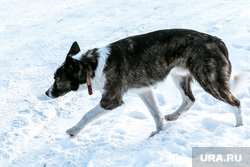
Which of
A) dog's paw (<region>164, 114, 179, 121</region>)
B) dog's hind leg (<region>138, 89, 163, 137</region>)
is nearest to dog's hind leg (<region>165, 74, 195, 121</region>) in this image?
dog's paw (<region>164, 114, 179, 121</region>)

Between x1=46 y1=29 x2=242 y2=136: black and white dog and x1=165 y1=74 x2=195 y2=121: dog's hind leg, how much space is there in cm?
37

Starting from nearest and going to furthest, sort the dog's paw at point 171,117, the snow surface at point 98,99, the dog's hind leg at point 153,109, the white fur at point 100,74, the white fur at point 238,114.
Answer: the snow surface at point 98,99 → the white fur at point 238,114 → the white fur at point 100,74 → the dog's hind leg at point 153,109 → the dog's paw at point 171,117

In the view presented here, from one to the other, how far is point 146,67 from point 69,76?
111 centimetres

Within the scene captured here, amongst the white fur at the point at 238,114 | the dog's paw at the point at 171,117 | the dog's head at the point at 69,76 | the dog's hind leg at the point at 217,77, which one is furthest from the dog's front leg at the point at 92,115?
the white fur at the point at 238,114

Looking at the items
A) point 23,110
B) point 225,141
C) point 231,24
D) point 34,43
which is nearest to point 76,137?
point 23,110

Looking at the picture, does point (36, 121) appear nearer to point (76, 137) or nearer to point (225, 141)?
point (76, 137)

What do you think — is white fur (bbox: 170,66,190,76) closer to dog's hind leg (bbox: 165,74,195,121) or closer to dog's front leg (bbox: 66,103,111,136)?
dog's hind leg (bbox: 165,74,195,121)

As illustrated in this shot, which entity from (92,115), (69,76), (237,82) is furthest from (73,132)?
(237,82)

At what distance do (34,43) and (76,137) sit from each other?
4195 mm

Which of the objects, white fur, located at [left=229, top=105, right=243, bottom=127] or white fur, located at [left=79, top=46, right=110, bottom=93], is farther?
white fur, located at [left=79, top=46, right=110, bottom=93]

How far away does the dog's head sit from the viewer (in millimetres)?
3909

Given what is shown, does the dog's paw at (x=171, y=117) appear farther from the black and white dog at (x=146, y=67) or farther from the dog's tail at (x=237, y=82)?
the dog's tail at (x=237, y=82)

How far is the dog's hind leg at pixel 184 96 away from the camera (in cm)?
459

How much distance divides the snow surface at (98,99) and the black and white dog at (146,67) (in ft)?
1.30
